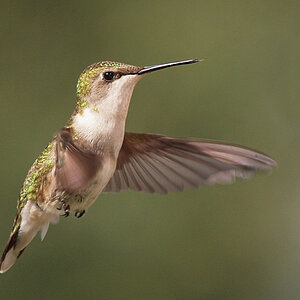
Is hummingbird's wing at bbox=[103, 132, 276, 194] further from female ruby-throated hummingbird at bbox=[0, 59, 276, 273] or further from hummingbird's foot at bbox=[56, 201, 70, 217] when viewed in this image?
hummingbird's foot at bbox=[56, 201, 70, 217]

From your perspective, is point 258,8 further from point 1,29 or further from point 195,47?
point 1,29

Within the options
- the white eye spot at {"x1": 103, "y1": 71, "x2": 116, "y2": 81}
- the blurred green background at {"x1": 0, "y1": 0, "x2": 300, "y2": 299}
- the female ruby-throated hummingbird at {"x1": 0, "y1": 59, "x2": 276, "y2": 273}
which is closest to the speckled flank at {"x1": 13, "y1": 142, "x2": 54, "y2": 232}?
the female ruby-throated hummingbird at {"x1": 0, "y1": 59, "x2": 276, "y2": 273}

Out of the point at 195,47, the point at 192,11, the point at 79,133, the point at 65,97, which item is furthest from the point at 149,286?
the point at 79,133

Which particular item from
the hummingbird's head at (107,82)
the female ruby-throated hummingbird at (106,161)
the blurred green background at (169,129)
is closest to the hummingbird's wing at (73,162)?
the female ruby-throated hummingbird at (106,161)

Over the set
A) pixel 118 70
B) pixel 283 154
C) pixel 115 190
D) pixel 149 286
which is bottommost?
pixel 149 286

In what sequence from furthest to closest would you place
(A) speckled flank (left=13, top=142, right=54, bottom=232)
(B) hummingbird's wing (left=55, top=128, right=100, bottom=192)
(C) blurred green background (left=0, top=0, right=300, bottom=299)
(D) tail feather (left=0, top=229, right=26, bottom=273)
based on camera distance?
(C) blurred green background (left=0, top=0, right=300, bottom=299)
(D) tail feather (left=0, top=229, right=26, bottom=273)
(A) speckled flank (left=13, top=142, right=54, bottom=232)
(B) hummingbird's wing (left=55, top=128, right=100, bottom=192)

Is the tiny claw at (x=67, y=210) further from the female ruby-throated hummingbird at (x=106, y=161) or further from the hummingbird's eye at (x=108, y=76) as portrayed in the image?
the hummingbird's eye at (x=108, y=76)

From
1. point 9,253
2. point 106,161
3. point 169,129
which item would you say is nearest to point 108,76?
point 106,161
